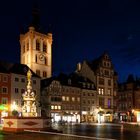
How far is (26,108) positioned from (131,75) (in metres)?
93.4

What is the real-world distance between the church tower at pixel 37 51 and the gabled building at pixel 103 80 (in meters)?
12.6

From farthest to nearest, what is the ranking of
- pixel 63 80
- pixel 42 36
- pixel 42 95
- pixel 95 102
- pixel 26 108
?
pixel 42 36 < pixel 95 102 < pixel 63 80 < pixel 42 95 < pixel 26 108

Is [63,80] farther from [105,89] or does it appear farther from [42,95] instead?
[105,89]

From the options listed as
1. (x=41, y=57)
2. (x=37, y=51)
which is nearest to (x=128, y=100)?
(x=41, y=57)

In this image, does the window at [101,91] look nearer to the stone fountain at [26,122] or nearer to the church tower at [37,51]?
the church tower at [37,51]

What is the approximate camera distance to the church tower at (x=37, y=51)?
366ft

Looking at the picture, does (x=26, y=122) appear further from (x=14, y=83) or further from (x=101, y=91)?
(x=101, y=91)

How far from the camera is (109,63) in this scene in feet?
379

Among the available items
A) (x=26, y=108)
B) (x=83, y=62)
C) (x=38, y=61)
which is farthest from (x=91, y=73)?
(x=26, y=108)

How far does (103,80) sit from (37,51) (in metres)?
25.0

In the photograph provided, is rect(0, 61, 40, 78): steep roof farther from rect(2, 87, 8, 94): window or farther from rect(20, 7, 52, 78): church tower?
rect(20, 7, 52, 78): church tower

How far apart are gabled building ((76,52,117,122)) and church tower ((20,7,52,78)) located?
1262 cm

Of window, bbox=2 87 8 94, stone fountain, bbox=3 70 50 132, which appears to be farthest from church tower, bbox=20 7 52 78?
stone fountain, bbox=3 70 50 132

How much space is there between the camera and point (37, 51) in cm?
11375
